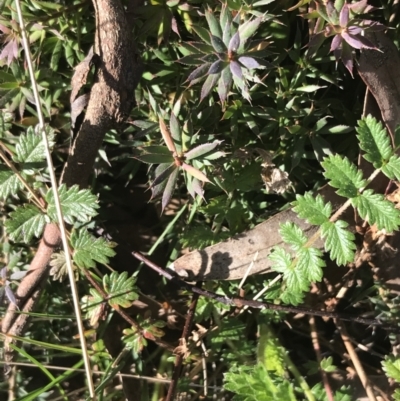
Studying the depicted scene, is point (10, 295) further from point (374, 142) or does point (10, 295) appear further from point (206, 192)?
point (374, 142)

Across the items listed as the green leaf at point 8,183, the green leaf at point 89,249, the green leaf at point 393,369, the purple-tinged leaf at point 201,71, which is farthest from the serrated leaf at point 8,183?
the green leaf at point 393,369

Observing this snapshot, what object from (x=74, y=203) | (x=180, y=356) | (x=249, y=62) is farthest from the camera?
(x=180, y=356)


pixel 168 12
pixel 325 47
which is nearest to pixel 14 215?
pixel 168 12

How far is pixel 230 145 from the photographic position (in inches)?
73.8

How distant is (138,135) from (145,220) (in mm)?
638

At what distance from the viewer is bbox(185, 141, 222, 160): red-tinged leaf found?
62.5 inches

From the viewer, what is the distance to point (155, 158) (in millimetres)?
1620

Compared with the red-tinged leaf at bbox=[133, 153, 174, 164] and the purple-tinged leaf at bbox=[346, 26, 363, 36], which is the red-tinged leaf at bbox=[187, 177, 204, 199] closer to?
the red-tinged leaf at bbox=[133, 153, 174, 164]

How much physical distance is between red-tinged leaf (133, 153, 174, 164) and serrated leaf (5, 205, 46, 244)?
45 cm

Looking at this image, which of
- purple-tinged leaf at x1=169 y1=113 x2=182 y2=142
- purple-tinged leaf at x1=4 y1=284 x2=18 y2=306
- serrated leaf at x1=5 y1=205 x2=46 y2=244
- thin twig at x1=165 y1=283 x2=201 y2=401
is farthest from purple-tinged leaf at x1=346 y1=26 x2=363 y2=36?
purple-tinged leaf at x1=4 y1=284 x2=18 y2=306

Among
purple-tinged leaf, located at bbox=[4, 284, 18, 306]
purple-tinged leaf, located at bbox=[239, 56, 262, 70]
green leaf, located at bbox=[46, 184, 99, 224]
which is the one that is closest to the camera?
purple-tinged leaf, located at bbox=[239, 56, 262, 70]

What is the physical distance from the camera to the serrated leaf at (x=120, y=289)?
1.82 m

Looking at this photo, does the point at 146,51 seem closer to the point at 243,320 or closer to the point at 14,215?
the point at 14,215

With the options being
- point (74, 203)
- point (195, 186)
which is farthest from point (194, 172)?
point (74, 203)
